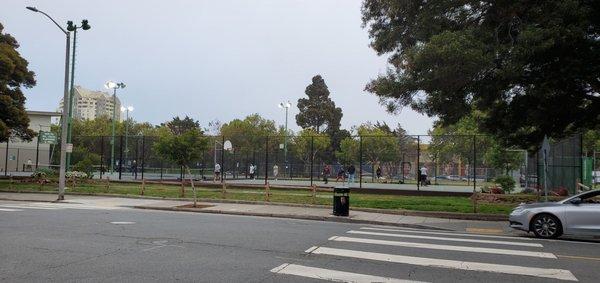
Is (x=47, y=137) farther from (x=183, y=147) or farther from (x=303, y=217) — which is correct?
(x=303, y=217)

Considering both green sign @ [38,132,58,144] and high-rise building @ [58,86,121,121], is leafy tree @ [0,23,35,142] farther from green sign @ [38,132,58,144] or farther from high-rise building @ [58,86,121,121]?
high-rise building @ [58,86,121,121]

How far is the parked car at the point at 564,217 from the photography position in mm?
13133

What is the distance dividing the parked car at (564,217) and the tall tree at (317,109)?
8199cm

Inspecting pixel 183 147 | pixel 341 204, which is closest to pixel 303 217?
pixel 341 204

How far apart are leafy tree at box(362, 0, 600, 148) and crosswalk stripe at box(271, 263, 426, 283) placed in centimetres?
911

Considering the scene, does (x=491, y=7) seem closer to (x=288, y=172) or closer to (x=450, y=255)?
(x=450, y=255)

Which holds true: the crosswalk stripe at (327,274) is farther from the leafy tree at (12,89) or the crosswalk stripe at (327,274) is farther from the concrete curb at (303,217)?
the leafy tree at (12,89)

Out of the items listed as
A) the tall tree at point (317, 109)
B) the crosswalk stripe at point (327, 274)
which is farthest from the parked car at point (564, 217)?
the tall tree at point (317, 109)

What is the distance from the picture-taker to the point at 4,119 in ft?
98.0

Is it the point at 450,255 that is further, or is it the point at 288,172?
the point at 288,172

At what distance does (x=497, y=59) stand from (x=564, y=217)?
5014mm

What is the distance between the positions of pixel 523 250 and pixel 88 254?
28.2 feet

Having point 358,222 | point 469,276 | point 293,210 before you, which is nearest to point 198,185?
point 293,210

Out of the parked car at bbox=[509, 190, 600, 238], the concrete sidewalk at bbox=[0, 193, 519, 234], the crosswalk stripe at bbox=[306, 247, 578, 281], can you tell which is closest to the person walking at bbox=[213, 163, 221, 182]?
the concrete sidewalk at bbox=[0, 193, 519, 234]
